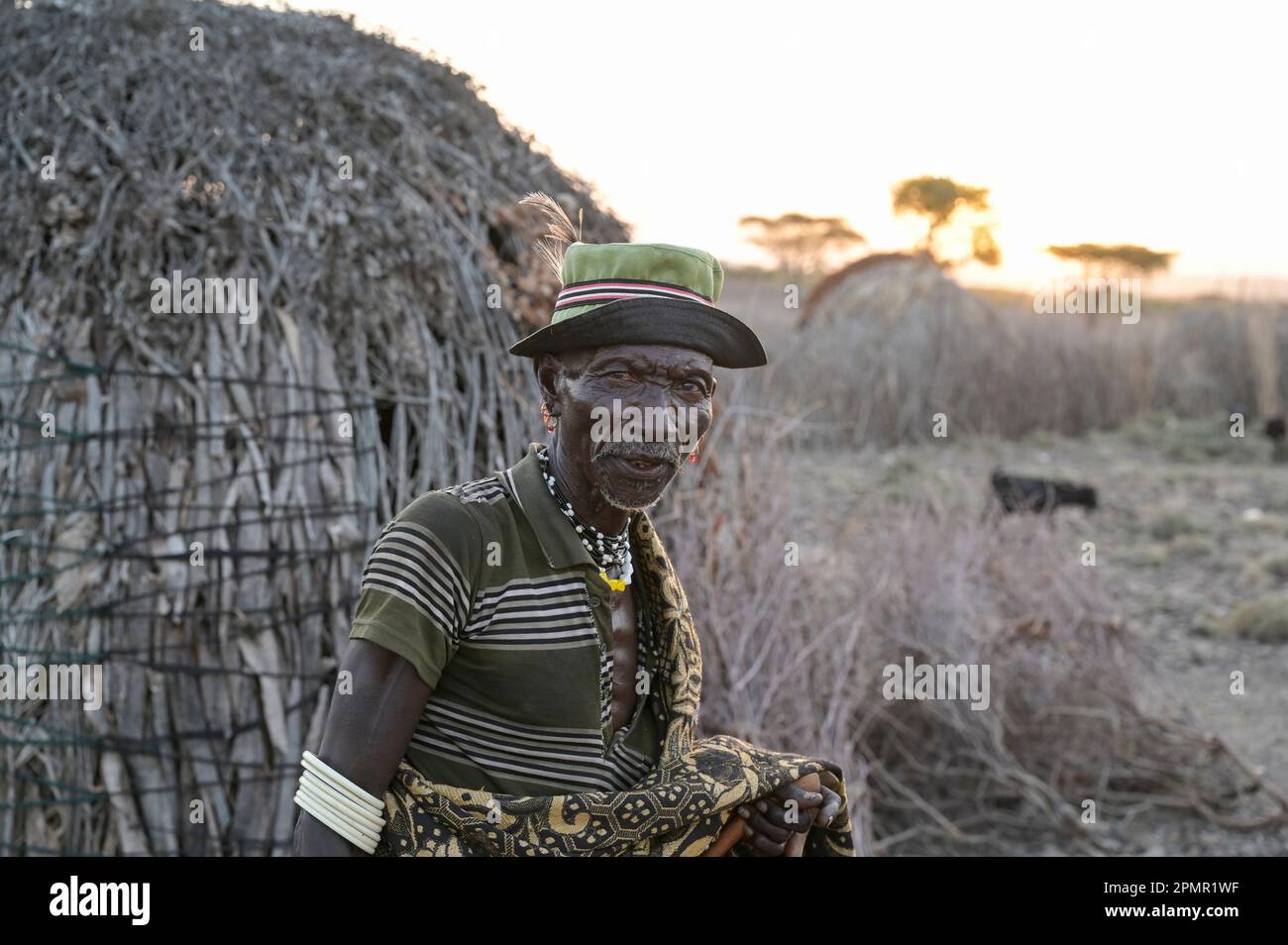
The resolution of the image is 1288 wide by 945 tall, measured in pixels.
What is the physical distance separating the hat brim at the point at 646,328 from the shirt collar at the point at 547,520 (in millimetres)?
225

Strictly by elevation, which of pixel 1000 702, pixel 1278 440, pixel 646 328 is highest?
pixel 1278 440

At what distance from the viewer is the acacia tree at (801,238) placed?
1304 inches

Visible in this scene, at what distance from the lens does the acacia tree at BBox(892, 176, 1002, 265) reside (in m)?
20.6

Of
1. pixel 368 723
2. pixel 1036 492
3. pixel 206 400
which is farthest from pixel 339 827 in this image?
pixel 1036 492

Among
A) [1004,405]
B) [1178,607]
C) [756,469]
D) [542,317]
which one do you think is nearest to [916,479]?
[1178,607]

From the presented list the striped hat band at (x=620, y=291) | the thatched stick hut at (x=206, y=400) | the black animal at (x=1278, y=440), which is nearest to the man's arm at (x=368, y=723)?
the striped hat band at (x=620, y=291)

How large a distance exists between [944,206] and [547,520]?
21105mm

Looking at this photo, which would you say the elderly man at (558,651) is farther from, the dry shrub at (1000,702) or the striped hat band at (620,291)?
the dry shrub at (1000,702)

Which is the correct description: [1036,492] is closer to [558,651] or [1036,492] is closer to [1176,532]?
[1176,532]

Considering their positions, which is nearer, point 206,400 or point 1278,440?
point 206,400

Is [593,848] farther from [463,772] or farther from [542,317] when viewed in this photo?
[542,317]

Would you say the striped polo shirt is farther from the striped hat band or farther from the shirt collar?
the striped hat band

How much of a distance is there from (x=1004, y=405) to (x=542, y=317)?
1431 cm

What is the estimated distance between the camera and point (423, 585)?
6.01ft
